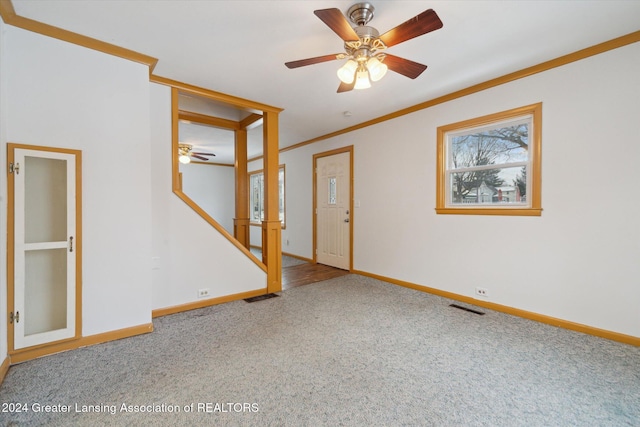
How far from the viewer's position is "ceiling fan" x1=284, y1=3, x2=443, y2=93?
1.70 metres

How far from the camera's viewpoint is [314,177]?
562 centimetres

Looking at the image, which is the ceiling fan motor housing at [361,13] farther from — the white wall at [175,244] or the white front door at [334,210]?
the white front door at [334,210]

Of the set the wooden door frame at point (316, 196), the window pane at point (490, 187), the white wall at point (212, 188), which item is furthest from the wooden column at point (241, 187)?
the white wall at point (212, 188)

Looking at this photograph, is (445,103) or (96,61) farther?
(445,103)

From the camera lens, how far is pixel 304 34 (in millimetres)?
2229

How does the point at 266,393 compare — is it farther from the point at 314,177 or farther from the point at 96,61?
the point at 314,177

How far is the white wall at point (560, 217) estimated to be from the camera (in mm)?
2334

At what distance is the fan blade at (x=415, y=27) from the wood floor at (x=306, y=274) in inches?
126

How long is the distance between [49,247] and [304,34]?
2612 mm

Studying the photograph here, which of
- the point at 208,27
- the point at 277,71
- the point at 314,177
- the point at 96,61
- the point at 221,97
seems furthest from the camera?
the point at 314,177

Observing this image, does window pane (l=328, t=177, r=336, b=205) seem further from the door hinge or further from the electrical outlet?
the door hinge

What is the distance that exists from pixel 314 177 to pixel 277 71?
115 inches

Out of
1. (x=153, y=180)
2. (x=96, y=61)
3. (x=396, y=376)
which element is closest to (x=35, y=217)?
(x=153, y=180)

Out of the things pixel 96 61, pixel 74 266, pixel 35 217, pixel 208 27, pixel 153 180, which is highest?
pixel 208 27
